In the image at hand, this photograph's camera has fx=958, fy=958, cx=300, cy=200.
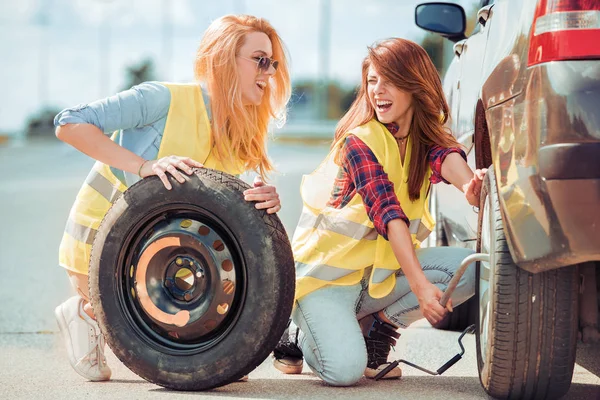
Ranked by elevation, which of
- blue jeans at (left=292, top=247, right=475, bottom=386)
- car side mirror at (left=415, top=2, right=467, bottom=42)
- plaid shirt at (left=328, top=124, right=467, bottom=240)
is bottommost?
blue jeans at (left=292, top=247, right=475, bottom=386)

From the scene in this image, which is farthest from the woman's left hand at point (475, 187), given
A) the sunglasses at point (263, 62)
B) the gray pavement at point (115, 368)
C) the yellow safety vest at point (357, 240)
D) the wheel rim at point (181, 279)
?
the sunglasses at point (263, 62)

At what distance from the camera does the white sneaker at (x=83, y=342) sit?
12.0 feet

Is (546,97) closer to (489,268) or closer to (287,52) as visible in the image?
(489,268)

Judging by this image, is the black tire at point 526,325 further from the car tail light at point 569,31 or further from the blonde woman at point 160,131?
the blonde woman at point 160,131

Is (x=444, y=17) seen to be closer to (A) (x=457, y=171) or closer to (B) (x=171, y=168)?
(A) (x=457, y=171)

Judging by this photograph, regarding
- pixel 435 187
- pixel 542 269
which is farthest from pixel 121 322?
pixel 435 187

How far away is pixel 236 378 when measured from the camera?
130 inches

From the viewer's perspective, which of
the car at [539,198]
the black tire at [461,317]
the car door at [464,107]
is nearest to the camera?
the car at [539,198]

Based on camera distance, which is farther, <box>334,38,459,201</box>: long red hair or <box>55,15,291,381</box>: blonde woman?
<box>334,38,459,201</box>: long red hair

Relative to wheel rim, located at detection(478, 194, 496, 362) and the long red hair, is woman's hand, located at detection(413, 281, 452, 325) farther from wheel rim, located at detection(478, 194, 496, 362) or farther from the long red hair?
the long red hair

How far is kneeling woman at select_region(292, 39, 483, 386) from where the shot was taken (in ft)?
11.8

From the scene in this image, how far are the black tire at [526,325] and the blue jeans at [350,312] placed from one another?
66 cm

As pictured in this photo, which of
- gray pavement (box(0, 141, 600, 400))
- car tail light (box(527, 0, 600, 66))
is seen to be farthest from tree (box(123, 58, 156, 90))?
car tail light (box(527, 0, 600, 66))

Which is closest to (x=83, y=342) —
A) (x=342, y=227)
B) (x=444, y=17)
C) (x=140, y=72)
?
(x=342, y=227)
